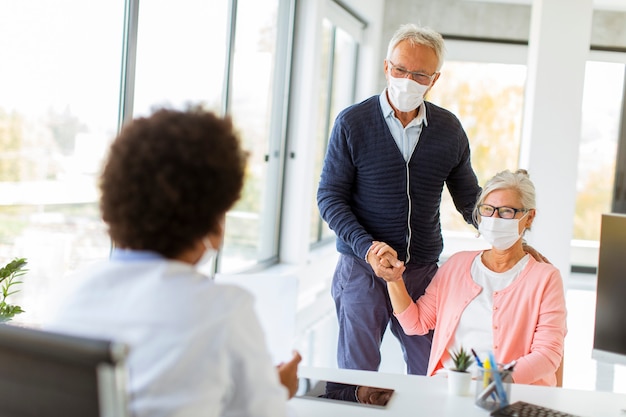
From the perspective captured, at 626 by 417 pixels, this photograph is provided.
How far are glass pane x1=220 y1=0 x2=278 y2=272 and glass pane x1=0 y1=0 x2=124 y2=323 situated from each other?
158 centimetres

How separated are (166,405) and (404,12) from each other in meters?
8.06

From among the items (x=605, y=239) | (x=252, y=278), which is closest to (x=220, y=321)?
(x=252, y=278)

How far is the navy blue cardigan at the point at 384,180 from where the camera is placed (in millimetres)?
2590

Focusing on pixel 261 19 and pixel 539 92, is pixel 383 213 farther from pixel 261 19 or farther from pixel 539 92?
pixel 539 92

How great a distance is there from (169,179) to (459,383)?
102 centimetres

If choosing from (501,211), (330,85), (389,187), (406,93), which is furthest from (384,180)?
(330,85)

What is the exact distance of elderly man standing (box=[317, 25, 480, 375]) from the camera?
102 inches

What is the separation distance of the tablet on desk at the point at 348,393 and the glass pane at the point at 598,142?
7.49 meters

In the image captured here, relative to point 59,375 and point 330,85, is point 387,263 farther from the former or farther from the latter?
point 330,85

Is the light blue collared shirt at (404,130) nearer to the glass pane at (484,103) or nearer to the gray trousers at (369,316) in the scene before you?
the gray trousers at (369,316)

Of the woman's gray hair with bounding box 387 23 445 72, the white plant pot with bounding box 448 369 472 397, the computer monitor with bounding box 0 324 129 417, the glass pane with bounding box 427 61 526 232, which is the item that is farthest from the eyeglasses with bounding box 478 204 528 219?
the glass pane with bounding box 427 61 526 232

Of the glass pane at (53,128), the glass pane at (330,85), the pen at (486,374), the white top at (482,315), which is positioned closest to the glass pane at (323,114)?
the glass pane at (330,85)

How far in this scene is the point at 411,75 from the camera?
2531 mm

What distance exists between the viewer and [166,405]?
40.0 inches
